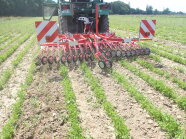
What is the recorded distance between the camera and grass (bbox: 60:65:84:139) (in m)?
2.73

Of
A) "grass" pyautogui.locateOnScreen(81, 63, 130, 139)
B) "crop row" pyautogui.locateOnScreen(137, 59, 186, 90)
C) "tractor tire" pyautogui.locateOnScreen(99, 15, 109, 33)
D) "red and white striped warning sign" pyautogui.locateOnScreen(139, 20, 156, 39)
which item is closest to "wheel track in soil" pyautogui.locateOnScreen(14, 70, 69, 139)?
"grass" pyautogui.locateOnScreen(81, 63, 130, 139)

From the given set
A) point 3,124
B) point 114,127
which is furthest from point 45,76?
point 114,127

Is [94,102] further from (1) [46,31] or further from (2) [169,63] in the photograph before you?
(2) [169,63]

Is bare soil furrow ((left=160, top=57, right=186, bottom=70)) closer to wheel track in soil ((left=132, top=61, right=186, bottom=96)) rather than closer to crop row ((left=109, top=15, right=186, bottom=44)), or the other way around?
wheel track in soil ((left=132, top=61, right=186, bottom=96))

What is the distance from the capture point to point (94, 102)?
11.7 ft

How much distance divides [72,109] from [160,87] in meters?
2.01

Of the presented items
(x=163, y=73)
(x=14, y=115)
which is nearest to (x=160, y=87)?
(x=163, y=73)

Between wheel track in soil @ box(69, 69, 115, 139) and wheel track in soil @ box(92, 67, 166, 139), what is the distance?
318mm

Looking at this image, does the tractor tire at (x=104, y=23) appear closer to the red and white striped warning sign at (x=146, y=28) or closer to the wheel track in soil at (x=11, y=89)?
the red and white striped warning sign at (x=146, y=28)

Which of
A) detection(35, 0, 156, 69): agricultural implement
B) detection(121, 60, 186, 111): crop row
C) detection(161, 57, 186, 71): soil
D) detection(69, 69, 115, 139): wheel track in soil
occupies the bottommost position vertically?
detection(69, 69, 115, 139): wheel track in soil

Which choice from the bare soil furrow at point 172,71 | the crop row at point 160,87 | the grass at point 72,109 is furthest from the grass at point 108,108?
the bare soil furrow at point 172,71

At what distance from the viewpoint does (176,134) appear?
266 cm

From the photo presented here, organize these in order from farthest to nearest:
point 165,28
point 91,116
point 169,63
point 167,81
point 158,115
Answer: point 165,28 < point 169,63 < point 167,81 < point 91,116 < point 158,115

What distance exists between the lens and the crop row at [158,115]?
2716mm
